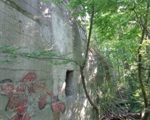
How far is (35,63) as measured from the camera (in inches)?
238

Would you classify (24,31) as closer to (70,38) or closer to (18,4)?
(18,4)

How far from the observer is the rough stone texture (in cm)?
507

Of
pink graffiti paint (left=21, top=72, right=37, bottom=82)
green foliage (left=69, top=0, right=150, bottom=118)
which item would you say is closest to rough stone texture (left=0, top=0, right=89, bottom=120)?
pink graffiti paint (left=21, top=72, right=37, bottom=82)

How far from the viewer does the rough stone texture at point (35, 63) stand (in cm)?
507

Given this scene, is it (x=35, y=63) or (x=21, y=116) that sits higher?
(x=35, y=63)

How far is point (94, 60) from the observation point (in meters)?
10.2

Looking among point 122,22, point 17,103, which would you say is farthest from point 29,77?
point 122,22

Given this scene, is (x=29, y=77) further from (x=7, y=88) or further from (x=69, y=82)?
(x=69, y=82)

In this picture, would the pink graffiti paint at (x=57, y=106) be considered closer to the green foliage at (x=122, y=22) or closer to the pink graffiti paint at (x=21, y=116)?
the pink graffiti paint at (x=21, y=116)

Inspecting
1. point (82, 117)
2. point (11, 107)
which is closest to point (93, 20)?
point (11, 107)

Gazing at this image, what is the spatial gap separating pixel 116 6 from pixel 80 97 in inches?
151

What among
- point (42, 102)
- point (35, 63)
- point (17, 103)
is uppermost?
point (35, 63)

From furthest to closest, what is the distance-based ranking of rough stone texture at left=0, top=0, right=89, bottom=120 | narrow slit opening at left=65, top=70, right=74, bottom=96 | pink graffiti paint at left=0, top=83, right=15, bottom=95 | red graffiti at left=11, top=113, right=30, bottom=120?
1. narrow slit opening at left=65, top=70, right=74, bottom=96
2. red graffiti at left=11, top=113, right=30, bottom=120
3. rough stone texture at left=0, top=0, right=89, bottom=120
4. pink graffiti paint at left=0, top=83, right=15, bottom=95

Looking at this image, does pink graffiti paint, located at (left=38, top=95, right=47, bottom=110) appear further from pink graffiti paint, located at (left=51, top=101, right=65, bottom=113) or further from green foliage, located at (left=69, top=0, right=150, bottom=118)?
green foliage, located at (left=69, top=0, right=150, bottom=118)
